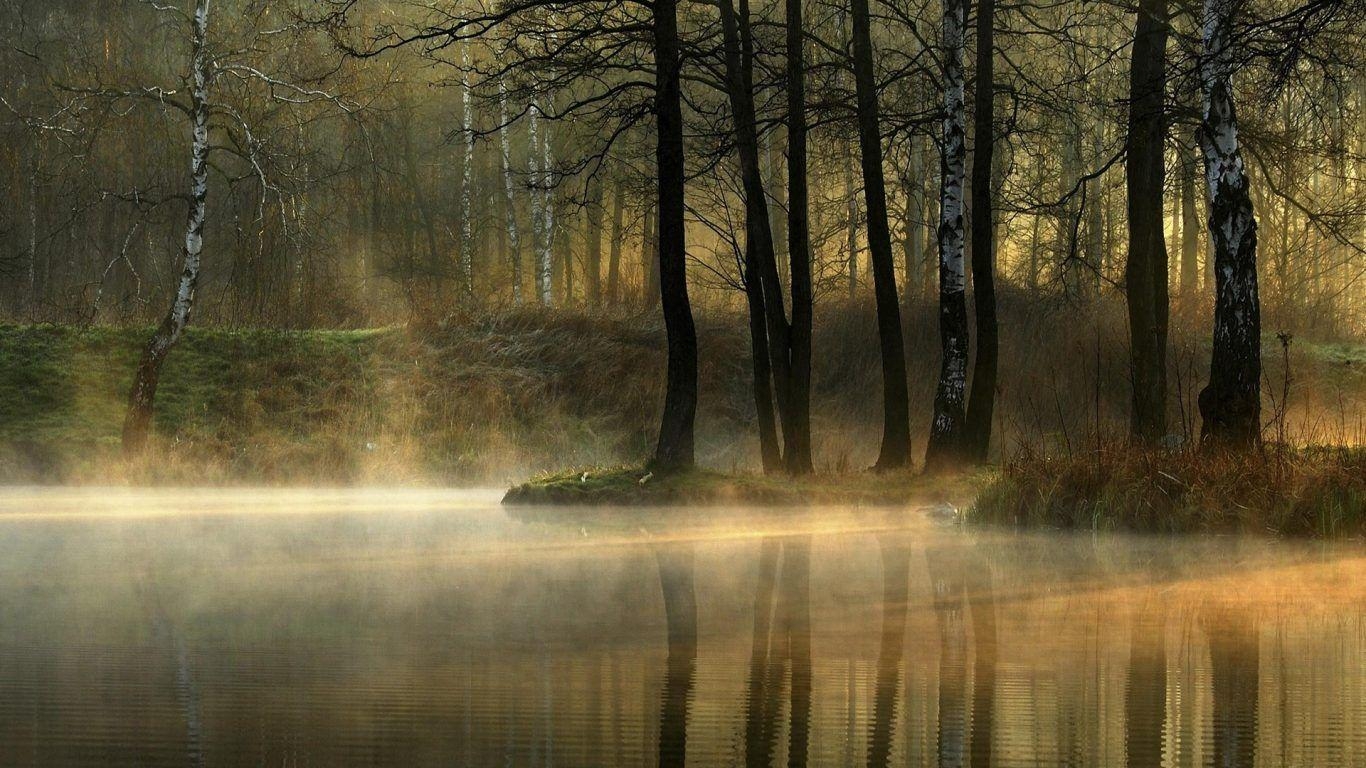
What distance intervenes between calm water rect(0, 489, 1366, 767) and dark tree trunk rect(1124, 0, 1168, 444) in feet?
17.9

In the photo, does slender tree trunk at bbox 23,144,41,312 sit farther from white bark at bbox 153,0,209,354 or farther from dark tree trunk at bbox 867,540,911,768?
dark tree trunk at bbox 867,540,911,768

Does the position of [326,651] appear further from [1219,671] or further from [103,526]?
[103,526]

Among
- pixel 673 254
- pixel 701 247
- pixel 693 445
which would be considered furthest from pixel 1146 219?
pixel 701 247

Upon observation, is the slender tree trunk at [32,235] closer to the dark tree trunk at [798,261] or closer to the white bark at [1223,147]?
the dark tree trunk at [798,261]

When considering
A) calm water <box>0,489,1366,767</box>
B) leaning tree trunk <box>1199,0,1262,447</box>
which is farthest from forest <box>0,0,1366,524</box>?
calm water <box>0,489,1366,767</box>

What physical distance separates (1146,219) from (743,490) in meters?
6.04

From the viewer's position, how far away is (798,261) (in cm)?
1920

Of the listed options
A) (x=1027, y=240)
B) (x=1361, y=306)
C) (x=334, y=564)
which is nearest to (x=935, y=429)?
(x=334, y=564)

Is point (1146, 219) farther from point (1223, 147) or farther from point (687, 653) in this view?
→ point (687, 653)

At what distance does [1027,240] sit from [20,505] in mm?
29199

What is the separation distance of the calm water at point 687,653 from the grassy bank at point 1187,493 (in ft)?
2.30

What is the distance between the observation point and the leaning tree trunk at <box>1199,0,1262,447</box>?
1470cm

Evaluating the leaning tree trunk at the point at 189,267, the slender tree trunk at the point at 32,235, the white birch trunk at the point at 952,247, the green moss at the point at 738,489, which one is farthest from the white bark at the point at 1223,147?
the slender tree trunk at the point at 32,235

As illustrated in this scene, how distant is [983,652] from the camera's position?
6.78 meters
